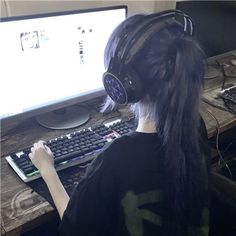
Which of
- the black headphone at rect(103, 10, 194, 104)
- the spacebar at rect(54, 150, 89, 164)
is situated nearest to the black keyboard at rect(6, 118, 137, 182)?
the spacebar at rect(54, 150, 89, 164)

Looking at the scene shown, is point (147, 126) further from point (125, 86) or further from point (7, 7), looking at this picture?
point (7, 7)

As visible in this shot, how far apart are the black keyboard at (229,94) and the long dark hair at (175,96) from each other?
0.68 meters

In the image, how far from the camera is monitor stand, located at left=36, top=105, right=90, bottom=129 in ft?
4.26

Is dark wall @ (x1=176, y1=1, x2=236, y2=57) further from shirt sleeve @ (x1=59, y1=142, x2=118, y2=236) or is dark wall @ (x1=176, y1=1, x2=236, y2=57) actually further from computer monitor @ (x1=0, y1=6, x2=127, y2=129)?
shirt sleeve @ (x1=59, y1=142, x2=118, y2=236)

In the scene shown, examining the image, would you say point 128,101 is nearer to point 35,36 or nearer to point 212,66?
point 35,36

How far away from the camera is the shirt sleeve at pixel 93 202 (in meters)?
0.80

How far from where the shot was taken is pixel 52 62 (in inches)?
47.7

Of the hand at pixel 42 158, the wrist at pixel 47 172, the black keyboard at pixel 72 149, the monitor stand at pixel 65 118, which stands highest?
the hand at pixel 42 158

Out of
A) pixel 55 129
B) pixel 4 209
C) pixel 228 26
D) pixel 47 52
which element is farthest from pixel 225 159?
pixel 4 209

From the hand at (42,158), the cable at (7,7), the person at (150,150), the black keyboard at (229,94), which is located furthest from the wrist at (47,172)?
the black keyboard at (229,94)

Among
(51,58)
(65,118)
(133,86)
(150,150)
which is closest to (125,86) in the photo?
(133,86)

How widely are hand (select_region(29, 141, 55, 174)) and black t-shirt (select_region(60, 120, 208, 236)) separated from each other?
202 millimetres

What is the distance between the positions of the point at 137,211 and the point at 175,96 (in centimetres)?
27

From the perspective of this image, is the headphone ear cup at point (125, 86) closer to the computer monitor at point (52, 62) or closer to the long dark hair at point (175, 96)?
the long dark hair at point (175, 96)
